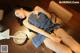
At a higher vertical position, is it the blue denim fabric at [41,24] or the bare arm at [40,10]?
the bare arm at [40,10]

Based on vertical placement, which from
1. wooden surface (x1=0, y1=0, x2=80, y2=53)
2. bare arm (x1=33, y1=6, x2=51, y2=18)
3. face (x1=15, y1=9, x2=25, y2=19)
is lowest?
wooden surface (x1=0, y1=0, x2=80, y2=53)

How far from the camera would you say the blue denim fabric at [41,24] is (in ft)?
3.48

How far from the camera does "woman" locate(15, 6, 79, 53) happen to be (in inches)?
40.6

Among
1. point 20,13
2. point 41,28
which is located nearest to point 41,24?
point 41,28

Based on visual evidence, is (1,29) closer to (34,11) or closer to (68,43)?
(34,11)

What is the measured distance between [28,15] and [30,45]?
0.16 m

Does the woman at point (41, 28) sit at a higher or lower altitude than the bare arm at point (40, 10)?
lower

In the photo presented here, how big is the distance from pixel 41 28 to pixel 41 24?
21 mm

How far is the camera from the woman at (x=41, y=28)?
103 centimetres

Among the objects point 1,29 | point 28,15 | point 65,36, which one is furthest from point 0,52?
point 65,36

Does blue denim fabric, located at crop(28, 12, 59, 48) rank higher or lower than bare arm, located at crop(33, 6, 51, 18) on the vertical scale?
lower

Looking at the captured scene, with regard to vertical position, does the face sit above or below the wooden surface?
above

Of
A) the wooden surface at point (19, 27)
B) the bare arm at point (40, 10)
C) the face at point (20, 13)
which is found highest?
the bare arm at point (40, 10)

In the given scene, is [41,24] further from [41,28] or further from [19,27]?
[19,27]
